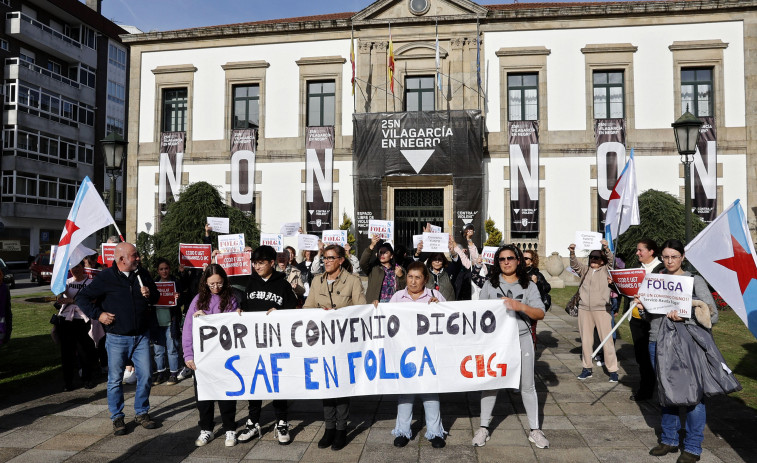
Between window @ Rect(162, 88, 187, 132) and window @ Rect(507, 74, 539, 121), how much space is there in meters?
15.5

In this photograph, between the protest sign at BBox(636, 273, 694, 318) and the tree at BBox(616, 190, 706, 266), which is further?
the tree at BBox(616, 190, 706, 266)

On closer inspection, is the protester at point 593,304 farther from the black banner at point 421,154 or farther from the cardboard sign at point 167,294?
the black banner at point 421,154

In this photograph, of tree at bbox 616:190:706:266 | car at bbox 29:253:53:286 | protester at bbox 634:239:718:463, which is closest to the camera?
protester at bbox 634:239:718:463

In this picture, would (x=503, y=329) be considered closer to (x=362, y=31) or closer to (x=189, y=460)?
(x=189, y=460)

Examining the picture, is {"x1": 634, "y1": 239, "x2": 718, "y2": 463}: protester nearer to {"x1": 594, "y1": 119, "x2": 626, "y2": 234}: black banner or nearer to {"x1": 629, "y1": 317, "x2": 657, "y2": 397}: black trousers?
{"x1": 629, "y1": 317, "x2": 657, "y2": 397}: black trousers

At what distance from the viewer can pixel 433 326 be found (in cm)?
505

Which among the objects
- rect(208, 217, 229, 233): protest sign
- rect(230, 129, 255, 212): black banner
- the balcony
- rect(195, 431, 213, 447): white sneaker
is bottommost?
rect(195, 431, 213, 447): white sneaker

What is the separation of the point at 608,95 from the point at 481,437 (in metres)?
20.6

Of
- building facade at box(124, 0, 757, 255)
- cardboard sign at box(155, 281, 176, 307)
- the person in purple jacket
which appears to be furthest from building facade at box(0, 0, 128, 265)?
the person in purple jacket

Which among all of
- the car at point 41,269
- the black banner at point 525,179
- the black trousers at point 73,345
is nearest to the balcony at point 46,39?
the car at point 41,269

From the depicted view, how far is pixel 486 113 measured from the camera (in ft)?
71.8

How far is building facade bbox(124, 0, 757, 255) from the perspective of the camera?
68.5ft

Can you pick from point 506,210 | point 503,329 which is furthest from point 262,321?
point 506,210

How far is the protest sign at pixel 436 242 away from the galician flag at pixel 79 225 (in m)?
4.53
